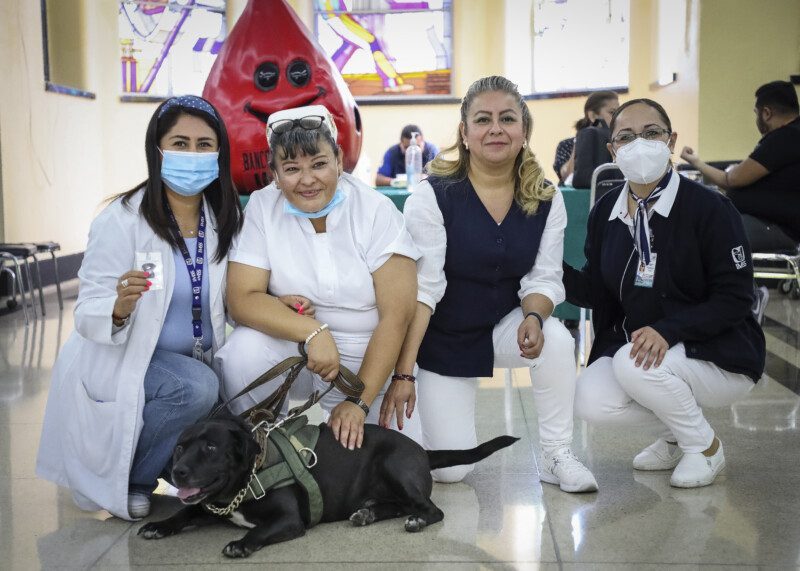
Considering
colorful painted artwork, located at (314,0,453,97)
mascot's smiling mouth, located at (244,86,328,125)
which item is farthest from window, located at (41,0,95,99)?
mascot's smiling mouth, located at (244,86,328,125)

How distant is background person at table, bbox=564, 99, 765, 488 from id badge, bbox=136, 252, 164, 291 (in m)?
1.21

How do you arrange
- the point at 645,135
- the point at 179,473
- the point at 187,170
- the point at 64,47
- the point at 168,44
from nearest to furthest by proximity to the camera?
the point at 179,473
the point at 187,170
the point at 645,135
the point at 64,47
the point at 168,44

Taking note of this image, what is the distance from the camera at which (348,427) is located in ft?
6.96

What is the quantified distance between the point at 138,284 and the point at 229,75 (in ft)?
6.82

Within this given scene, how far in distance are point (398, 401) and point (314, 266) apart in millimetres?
412

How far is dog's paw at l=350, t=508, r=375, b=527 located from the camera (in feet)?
7.04

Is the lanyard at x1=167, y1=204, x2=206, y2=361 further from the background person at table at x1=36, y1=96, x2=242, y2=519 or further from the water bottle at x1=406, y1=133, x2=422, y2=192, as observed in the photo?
the water bottle at x1=406, y1=133, x2=422, y2=192

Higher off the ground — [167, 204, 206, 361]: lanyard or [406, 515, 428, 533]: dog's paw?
[167, 204, 206, 361]: lanyard

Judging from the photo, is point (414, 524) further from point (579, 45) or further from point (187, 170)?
point (579, 45)

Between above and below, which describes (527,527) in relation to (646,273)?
below

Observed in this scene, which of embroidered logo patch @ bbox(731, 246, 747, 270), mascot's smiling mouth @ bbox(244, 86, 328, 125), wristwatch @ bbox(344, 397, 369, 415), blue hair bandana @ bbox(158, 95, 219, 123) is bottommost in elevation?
wristwatch @ bbox(344, 397, 369, 415)

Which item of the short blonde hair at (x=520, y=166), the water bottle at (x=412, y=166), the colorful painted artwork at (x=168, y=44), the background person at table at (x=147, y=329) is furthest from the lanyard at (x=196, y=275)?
the colorful painted artwork at (x=168, y=44)

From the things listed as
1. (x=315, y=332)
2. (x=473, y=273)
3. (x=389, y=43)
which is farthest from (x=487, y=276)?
(x=389, y=43)

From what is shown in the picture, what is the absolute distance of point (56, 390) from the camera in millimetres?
2312
